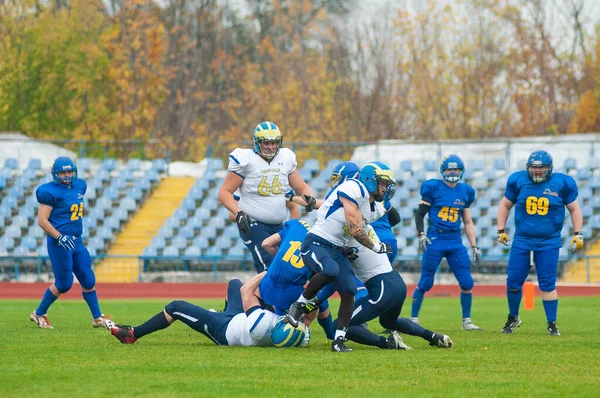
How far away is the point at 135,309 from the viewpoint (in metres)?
15.9

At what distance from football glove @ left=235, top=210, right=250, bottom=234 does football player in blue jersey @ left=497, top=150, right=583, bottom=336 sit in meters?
3.14

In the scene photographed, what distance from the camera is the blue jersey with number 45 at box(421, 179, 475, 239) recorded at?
41.7ft

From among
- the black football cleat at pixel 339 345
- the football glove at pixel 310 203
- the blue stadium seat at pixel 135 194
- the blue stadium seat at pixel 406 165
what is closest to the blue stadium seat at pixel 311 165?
the blue stadium seat at pixel 406 165

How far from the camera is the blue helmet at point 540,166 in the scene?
1130 centimetres

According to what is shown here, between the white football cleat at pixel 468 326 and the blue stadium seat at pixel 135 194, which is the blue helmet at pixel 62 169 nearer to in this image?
the white football cleat at pixel 468 326

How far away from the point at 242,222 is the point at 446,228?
134 inches

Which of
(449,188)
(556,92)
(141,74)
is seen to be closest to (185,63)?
(141,74)

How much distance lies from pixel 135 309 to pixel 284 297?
22.5ft

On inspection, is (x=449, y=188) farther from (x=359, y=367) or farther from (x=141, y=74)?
(x=141, y=74)

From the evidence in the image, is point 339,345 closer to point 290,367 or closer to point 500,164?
point 290,367

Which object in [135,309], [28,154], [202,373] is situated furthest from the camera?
[28,154]

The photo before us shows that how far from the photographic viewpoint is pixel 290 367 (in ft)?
25.6

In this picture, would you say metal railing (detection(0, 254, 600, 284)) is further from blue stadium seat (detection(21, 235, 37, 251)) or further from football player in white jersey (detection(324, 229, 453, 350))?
football player in white jersey (detection(324, 229, 453, 350))

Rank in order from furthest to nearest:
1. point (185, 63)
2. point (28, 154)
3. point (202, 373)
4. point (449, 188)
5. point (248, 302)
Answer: point (185, 63)
point (28, 154)
point (449, 188)
point (248, 302)
point (202, 373)
